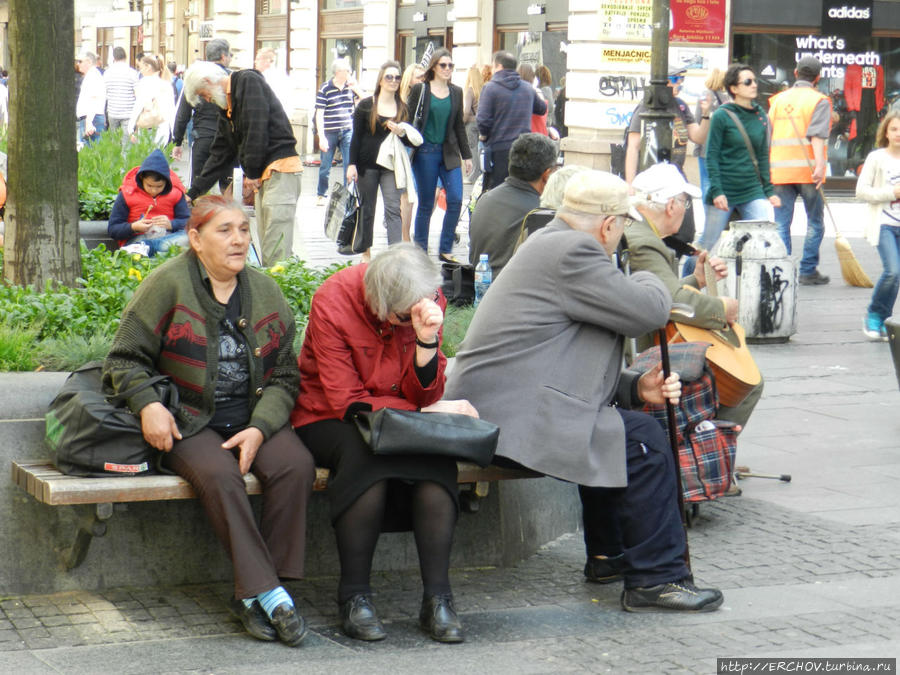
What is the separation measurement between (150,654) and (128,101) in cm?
1897

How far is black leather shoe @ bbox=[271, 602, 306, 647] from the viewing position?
4.56 meters

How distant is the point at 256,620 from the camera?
464cm

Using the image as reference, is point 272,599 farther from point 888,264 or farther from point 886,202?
point 886,202

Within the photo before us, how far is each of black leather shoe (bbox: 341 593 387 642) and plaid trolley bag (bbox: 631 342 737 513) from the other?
1.57m

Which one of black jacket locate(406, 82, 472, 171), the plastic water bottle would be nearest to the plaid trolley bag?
the plastic water bottle

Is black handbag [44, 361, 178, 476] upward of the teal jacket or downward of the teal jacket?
downward

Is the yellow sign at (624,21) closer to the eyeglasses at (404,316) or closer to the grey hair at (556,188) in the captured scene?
the grey hair at (556,188)

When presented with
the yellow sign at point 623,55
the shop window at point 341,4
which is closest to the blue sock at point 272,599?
the yellow sign at point 623,55

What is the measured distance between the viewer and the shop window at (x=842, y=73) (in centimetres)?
2359

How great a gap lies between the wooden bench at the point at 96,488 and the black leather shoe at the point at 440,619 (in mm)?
456

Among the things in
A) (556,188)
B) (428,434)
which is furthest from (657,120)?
(428,434)

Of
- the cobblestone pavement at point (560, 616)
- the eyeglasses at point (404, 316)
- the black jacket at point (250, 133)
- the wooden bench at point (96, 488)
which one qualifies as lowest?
the cobblestone pavement at point (560, 616)

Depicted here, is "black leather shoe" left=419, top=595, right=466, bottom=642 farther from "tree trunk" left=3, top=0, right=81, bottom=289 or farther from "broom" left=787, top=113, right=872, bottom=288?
"broom" left=787, top=113, right=872, bottom=288

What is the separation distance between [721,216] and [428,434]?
7.26 metres
